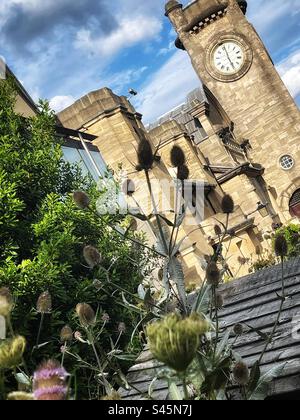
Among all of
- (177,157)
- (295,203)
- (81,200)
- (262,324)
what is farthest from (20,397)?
(295,203)

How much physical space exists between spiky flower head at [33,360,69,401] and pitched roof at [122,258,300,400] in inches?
32.0

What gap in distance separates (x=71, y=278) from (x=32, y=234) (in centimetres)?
124

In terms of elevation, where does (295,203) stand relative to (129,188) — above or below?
above

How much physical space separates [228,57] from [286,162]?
9512 millimetres

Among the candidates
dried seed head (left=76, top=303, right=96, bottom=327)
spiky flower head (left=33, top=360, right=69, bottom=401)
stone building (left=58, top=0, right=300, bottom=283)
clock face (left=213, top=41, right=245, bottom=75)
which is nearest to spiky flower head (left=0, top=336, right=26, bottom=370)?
spiky flower head (left=33, top=360, right=69, bottom=401)

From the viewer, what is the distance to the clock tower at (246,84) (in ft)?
107

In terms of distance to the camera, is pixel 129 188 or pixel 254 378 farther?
pixel 129 188

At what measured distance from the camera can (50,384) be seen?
1.31 metres

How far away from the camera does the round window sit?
107 ft

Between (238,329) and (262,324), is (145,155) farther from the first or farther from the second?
(262,324)

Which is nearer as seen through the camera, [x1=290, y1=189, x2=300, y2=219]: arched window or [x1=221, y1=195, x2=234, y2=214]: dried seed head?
[x1=221, y1=195, x2=234, y2=214]: dried seed head

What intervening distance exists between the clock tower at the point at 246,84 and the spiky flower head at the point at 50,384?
32.7m

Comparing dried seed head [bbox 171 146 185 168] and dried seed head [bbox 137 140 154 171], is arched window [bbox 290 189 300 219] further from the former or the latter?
dried seed head [bbox 137 140 154 171]
